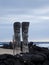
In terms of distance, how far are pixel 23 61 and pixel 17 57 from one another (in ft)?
1.84

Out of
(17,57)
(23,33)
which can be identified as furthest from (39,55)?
(23,33)

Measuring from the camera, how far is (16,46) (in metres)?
19.0

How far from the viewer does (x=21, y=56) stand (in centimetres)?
1495

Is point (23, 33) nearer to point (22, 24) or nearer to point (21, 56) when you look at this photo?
point (22, 24)

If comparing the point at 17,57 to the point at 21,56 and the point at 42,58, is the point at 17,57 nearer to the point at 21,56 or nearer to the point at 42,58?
the point at 21,56

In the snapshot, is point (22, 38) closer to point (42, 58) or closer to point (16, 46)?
point (16, 46)

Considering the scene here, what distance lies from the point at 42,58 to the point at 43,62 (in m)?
0.22

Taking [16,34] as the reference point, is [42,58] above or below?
below

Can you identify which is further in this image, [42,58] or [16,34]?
[16,34]

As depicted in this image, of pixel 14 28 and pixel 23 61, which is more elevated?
pixel 14 28

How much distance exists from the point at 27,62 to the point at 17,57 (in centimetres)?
76

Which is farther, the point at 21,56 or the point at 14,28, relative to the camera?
the point at 14,28

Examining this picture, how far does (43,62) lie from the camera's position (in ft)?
48.7

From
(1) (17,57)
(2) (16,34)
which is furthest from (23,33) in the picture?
(1) (17,57)
